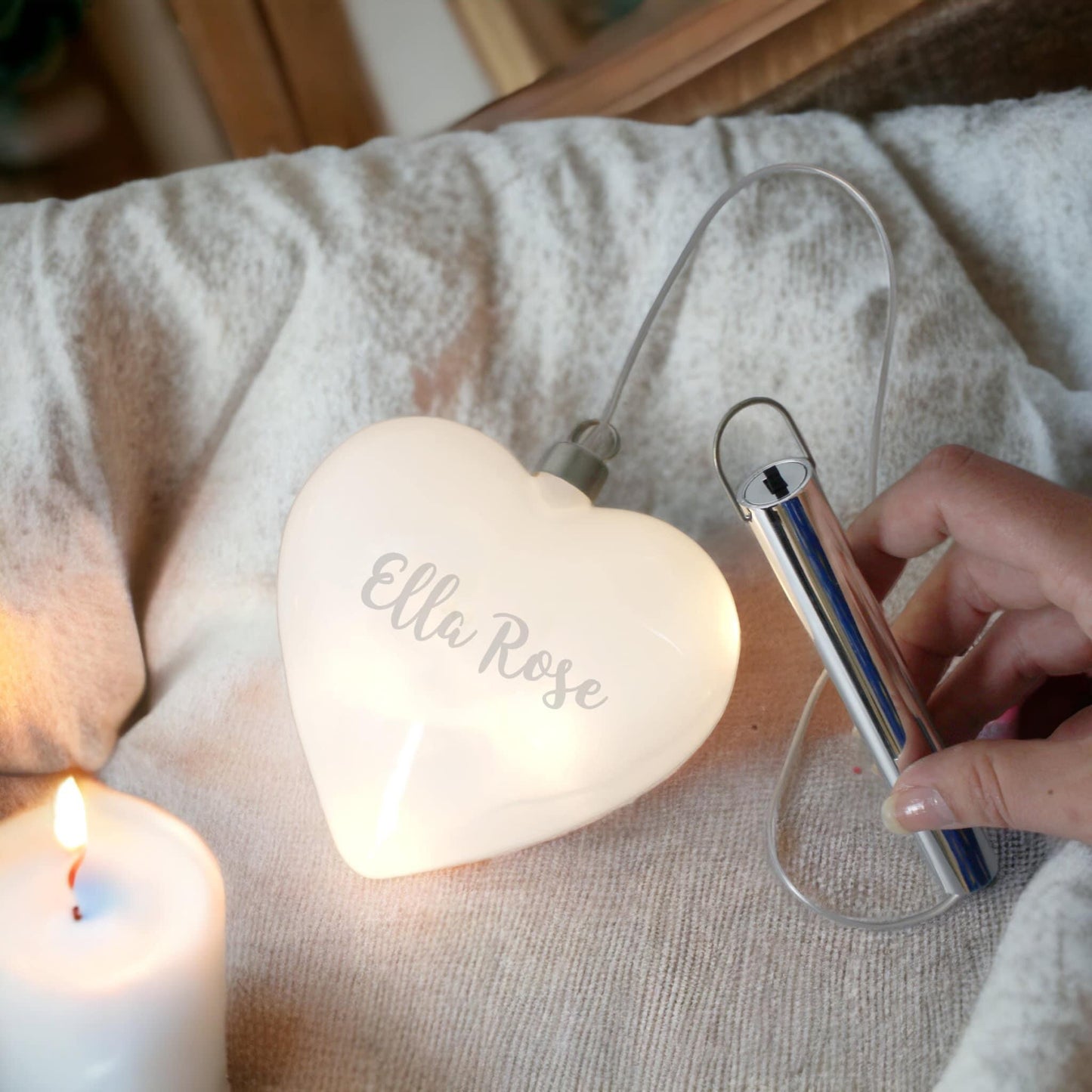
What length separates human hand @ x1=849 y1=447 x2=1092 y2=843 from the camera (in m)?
0.36

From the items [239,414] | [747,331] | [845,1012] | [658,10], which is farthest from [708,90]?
[845,1012]

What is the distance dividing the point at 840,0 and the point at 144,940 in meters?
0.59

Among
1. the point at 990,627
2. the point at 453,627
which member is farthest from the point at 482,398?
the point at 990,627

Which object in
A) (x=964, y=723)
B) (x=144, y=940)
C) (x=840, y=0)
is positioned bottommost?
(x=964, y=723)

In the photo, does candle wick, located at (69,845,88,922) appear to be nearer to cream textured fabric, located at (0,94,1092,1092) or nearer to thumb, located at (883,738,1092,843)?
cream textured fabric, located at (0,94,1092,1092)

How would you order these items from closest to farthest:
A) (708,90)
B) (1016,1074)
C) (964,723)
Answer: (1016,1074) → (964,723) → (708,90)

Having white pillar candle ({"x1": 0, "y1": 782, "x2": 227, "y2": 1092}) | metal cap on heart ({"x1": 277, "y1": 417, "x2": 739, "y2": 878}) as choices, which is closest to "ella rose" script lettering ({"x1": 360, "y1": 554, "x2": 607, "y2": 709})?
metal cap on heart ({"x1": 277, "y1": 417, "x2": 739, "y2": 878})

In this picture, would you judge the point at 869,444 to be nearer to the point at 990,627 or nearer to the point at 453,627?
the point at 990,627

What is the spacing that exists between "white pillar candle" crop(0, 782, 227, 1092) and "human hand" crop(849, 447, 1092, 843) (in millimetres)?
267

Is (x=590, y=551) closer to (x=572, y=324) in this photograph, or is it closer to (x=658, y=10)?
(x=572, y=324)

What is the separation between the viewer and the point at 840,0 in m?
0.57

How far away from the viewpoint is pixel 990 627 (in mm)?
492

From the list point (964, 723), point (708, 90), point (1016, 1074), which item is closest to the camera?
point (1016, 1074)

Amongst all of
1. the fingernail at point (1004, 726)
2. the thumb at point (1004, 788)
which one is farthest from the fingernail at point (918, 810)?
the fingernail at point (1004, 726)
